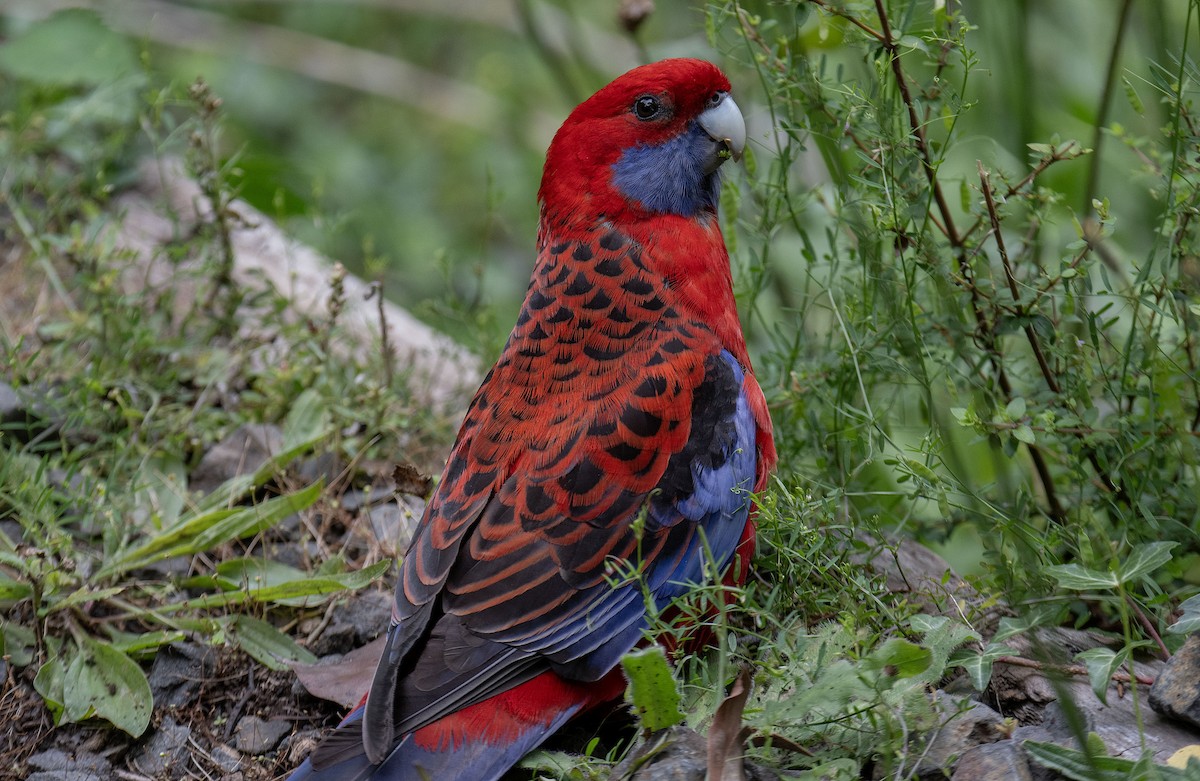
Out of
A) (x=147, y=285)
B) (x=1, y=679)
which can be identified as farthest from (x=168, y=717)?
(x=147, y=285)

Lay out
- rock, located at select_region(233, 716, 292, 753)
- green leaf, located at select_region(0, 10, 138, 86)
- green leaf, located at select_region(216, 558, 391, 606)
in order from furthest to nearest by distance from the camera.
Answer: green leaf, located at select_region(0, 10, 138, 86) < green leaf, located at select_region(216, 558, 391, 606) < rock, located at select_region(233, 716, 292, 753)

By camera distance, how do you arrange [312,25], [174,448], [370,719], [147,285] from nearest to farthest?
[370,719]
[174,448]
[147,285]
[312,25]

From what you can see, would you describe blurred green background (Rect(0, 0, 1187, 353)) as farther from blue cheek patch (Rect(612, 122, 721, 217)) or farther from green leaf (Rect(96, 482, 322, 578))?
green leaf (Rect(96, 482, 322, 578))

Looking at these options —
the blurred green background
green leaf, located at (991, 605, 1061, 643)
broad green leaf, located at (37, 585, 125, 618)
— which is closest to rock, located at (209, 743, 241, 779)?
broad green leaf, located at (37, 585, 125, 618)

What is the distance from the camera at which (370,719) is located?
232cm

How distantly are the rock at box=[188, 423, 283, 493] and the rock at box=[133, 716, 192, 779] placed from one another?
85cm

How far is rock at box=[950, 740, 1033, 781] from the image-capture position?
6.68 ft

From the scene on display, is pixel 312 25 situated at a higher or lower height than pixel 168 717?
higher

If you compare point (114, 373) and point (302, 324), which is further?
point (302, 324)

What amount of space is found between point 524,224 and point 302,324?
289 centimetres

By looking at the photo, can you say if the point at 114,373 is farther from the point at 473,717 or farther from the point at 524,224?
the point at 524,224

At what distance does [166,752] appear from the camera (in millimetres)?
2633

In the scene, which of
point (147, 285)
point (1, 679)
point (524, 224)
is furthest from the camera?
point (524, 224)

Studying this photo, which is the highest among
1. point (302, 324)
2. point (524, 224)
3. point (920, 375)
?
point (920, 375)
